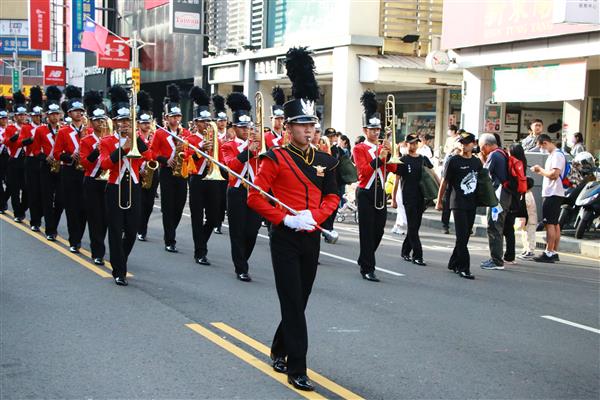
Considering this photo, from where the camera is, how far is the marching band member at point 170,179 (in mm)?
12758

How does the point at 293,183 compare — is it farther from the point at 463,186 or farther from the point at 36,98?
the point at 36,98

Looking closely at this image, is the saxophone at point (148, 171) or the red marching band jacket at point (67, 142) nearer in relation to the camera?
the saxophone at point (148, 171)

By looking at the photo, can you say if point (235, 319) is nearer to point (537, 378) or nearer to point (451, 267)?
point (537, 378)

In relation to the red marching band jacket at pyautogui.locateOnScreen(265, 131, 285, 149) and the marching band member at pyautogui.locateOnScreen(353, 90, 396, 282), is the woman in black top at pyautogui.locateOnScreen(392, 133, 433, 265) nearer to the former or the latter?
the marching band member at pyautogui.locateOnScreen(353, 90, 396, 282)

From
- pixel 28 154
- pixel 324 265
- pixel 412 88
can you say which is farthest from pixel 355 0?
pixel 324 265

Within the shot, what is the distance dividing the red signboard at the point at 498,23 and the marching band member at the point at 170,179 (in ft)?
31.3

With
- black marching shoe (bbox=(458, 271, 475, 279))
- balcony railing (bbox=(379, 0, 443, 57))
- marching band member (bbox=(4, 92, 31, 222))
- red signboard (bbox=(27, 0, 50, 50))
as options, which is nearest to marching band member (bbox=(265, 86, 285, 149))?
black marching shoe (bbox=(458, 271, 475, 279))

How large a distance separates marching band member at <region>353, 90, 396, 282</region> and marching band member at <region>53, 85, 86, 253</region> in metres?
4.26

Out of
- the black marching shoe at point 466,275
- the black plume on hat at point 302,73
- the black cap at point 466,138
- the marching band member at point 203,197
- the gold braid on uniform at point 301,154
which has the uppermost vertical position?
the black plume on hat at point 302,73

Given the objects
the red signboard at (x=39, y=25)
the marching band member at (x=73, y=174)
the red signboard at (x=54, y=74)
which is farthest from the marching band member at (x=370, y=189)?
the red signboard at (x=39, y=25)

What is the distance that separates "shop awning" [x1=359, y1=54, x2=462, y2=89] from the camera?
24672 mm

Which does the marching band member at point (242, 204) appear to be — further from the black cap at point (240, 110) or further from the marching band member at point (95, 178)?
the marching band member at point (95, 178)

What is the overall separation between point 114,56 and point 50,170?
29.7 m

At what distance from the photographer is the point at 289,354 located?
6082 millimetres
